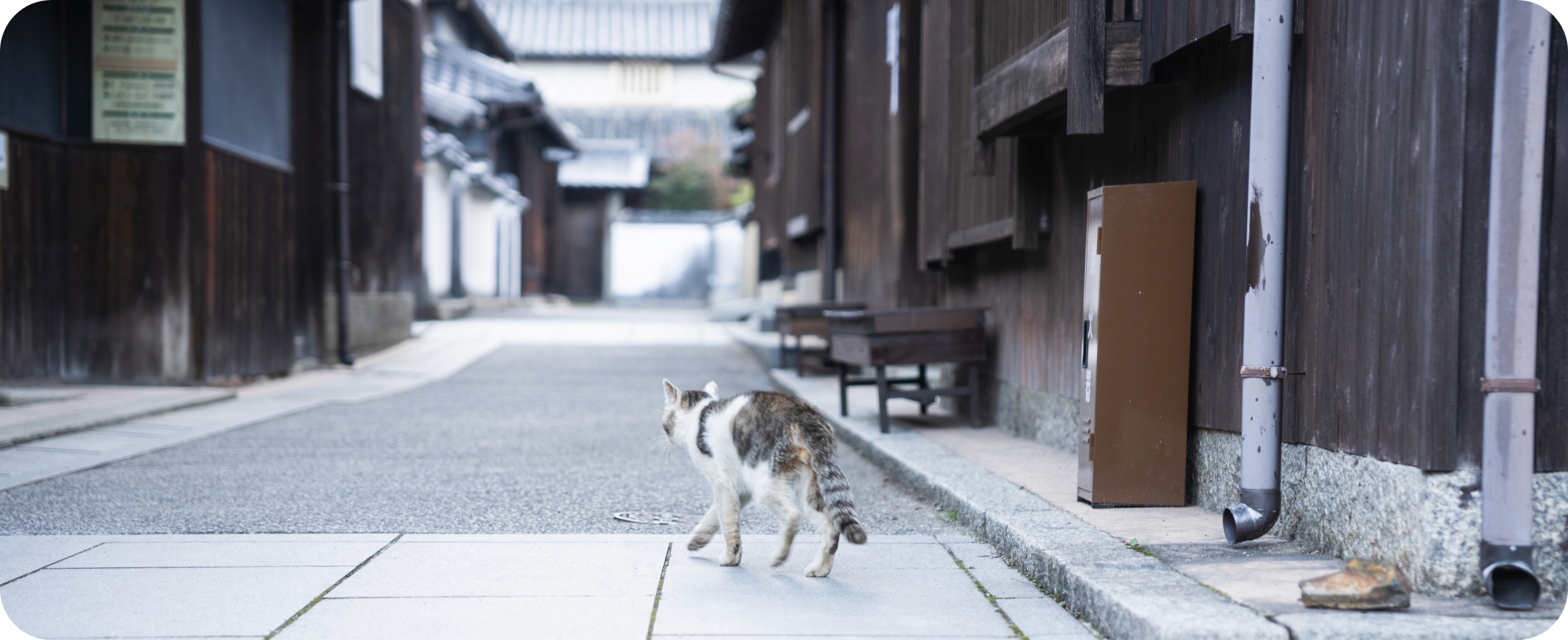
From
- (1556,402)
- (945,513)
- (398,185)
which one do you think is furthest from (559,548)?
(398,185)

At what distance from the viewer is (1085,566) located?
371cm

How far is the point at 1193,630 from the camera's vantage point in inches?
116

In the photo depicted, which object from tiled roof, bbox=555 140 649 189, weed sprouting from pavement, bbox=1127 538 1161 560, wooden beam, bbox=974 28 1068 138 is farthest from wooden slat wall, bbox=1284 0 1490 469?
tiled roof, bbox=555 140 649 189

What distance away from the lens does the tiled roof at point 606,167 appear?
35.1 m

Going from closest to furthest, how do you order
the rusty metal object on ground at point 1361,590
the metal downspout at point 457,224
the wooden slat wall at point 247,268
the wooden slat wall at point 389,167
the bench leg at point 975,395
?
the rusty metal object on ground at point 1361,590 < the bench leg at point 975,395 < the wooden slat wall at point 247,268 < the wooden slat wall at point 389,167 < the metal downspout at point 457,224

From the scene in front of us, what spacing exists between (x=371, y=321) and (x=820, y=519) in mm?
12821

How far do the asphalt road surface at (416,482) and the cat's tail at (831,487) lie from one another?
114 cm

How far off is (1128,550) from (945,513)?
5.09 feet

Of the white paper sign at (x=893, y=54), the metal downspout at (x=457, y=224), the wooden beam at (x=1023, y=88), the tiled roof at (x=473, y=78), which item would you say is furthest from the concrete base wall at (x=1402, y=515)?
the tiled roof at (x=473, y=78)

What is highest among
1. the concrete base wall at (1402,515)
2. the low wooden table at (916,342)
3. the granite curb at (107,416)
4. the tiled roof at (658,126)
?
the tiled roof at (658,126)

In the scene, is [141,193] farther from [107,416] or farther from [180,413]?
[107,416]

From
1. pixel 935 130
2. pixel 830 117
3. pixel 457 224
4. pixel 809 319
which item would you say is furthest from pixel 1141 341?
pixel 457 224

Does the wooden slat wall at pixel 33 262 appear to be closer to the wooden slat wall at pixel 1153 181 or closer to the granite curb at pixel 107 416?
the granite curb at pixel 107 416

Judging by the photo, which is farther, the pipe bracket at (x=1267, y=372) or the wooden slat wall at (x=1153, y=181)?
the wooden slat wall at (x=1153, y=181)
